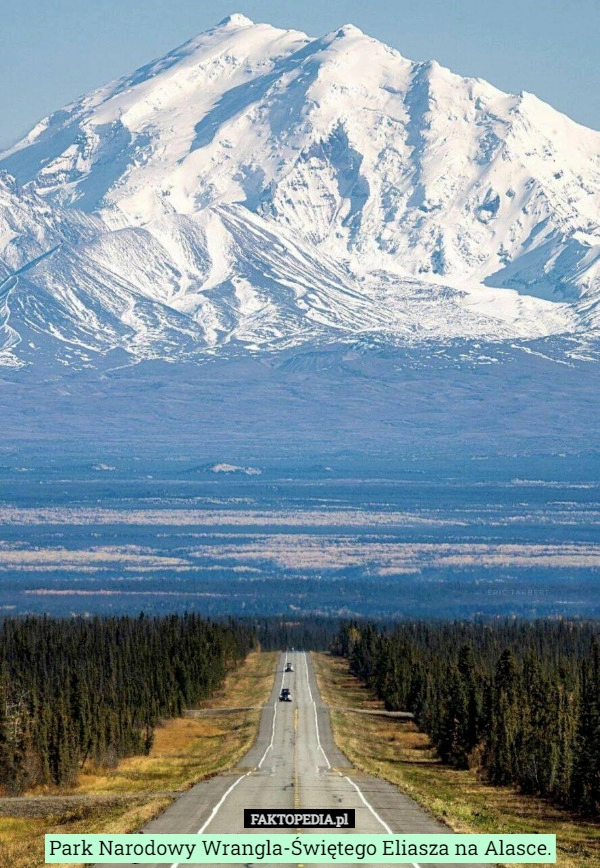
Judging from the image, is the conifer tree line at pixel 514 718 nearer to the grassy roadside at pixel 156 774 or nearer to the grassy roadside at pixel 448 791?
the grassy roadside at pixel 448 791

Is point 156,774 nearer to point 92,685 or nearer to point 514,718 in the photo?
point 514,718

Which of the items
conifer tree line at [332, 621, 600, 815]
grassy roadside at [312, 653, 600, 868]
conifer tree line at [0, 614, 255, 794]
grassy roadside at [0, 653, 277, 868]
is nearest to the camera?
grassy roadside at [0, 653, 277, 868]

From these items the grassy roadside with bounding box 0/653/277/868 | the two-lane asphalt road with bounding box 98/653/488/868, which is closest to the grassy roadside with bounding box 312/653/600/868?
the two-lane asphalt road with bounding box 98/653/488/868

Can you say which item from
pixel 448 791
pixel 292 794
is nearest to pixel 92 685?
pixel 448 791

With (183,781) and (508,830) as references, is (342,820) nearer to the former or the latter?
(508,830)

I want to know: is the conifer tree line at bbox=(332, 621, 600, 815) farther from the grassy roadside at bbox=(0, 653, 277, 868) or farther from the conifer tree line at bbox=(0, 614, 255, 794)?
the conifer tree line at bbox=(0, 614, 255, 794)

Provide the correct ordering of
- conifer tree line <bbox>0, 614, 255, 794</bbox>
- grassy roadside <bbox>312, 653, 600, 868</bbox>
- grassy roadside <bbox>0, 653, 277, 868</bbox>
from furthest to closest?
1. conifer tree line <bbox>0, 614, 255, 794</bbox>
2. grassy roadside <bbox>312, 653, 600, 868</bbox>
3. grassy roadside <bbox>0, 653, 277, 868</bbox>
